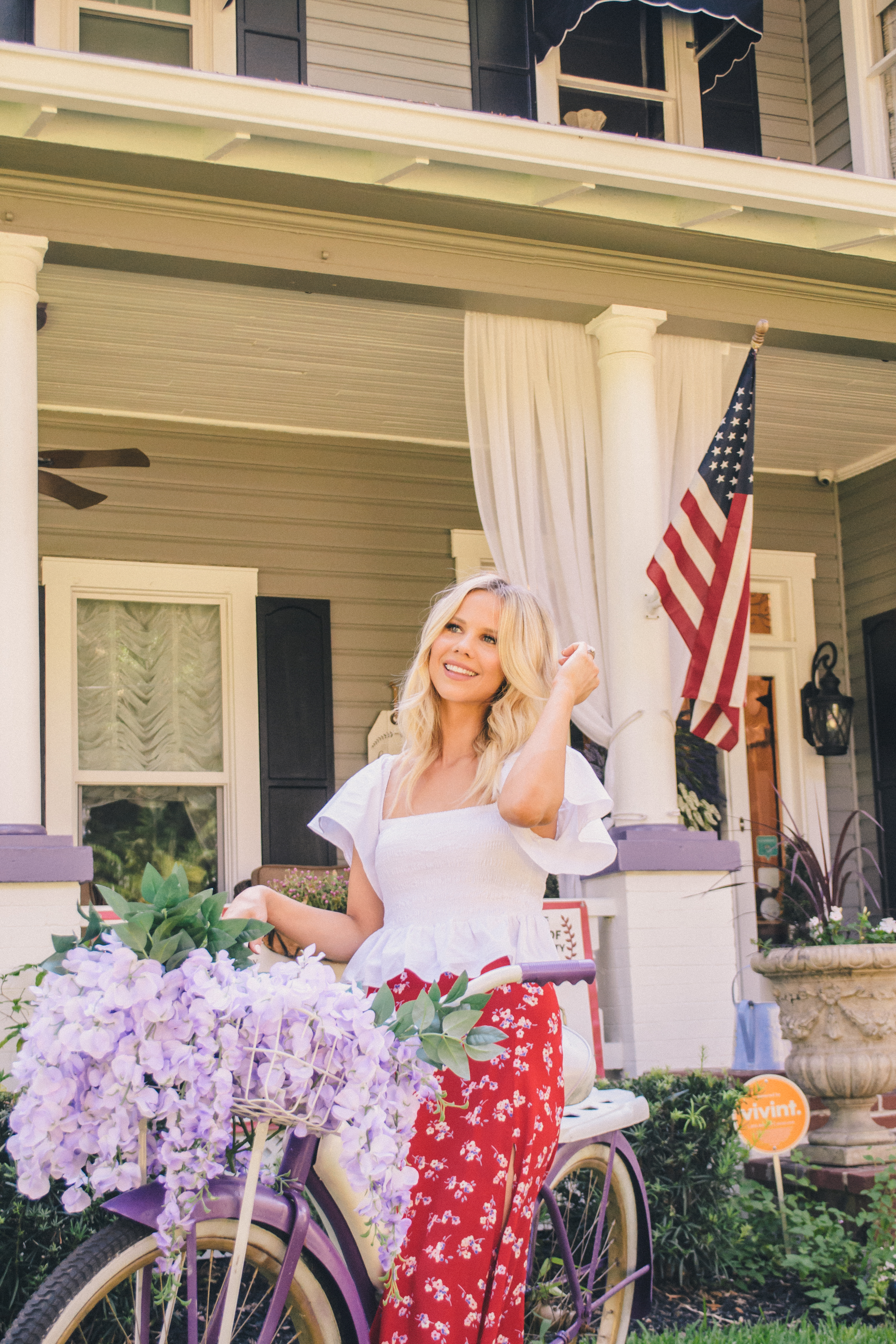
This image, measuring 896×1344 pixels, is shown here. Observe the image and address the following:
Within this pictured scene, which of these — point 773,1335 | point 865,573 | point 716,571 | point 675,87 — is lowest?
point 773,1335

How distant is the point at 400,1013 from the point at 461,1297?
55cm

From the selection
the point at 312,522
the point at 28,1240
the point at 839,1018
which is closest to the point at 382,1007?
the point at 28,1240

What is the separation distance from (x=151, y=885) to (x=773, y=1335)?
235 cm

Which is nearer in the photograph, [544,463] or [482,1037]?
[482,1037]

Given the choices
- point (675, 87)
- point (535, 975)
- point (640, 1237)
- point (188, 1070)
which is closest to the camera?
point (188, 1070)

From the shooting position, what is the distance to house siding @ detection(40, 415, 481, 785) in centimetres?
621

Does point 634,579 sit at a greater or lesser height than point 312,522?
lesser

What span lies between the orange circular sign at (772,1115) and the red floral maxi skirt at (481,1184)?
6.20 ft

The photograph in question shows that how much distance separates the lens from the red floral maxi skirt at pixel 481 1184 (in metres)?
1.91

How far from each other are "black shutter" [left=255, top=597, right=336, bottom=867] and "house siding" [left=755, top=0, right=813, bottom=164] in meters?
3.43

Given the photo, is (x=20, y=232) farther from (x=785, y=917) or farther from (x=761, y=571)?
(x=785, y=917)

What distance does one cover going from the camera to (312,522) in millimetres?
6586

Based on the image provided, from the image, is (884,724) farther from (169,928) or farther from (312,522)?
(169,928)

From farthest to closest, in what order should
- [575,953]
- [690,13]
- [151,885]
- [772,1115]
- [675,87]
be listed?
1. [675,87]
2. [690,13]
3. [575,953]
4. [772,1115]
5. [151,885]
